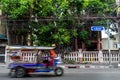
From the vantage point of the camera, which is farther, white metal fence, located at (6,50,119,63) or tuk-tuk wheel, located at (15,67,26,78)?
white metal fence, located at (6,50,119,63)

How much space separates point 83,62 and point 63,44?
9.05 ft

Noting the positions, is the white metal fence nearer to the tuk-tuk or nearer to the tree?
the tree

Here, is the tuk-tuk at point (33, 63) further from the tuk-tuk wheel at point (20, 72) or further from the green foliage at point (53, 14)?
the green foliage at point (53, 14)

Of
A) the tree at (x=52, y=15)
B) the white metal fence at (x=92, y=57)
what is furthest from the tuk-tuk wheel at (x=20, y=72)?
the white metal fence at (x=92, y=57)

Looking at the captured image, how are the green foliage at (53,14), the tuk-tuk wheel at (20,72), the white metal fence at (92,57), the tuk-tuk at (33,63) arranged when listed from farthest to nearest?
the white metal fence at (92,57) < the green foliage at (53,14) < the tuk-tuk at (33,63) < the tuk-tuk wheel at (20,72)

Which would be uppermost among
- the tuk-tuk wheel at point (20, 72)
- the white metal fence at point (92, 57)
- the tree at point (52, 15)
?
the tree at point (52, 15)

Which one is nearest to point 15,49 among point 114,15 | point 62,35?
point 62,35

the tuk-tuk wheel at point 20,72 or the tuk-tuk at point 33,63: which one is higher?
the tuk-tuk at point 33,63

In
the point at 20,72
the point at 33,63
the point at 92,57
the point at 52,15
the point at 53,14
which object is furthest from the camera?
the point at 92,57

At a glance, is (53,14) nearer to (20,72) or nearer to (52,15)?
(52,15)

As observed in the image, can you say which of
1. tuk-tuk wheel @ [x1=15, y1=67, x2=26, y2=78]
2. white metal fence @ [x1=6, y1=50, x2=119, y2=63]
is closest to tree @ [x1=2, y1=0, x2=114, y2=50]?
white metal fence @ [x1=6, y1=50, x2=119, y2=63]

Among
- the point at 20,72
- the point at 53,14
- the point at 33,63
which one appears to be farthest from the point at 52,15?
the point at 20,72

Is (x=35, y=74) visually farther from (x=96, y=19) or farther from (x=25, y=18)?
(x=96, y=19)

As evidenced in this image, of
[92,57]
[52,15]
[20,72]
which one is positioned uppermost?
[52,15]
